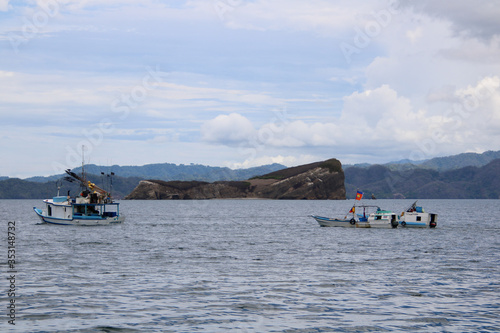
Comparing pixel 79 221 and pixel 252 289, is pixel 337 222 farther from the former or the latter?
pixel 252 289

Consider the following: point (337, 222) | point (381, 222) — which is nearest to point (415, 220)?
point (381, 222)

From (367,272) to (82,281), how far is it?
23.6m

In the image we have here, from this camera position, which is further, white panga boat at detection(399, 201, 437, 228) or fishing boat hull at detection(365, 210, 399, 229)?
white panga boat at detection(399, 201, 437, 228)

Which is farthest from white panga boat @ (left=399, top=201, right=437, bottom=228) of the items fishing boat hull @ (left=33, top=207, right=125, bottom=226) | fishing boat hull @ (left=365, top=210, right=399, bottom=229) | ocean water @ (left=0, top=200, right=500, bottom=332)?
fishing boat hull @ (left=33, top=207, right=125, bottom=226)

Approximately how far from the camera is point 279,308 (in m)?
32.8

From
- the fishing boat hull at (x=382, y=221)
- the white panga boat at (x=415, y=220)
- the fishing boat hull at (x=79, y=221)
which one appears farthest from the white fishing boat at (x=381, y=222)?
the fishing boat hull at (x=79, y=221)

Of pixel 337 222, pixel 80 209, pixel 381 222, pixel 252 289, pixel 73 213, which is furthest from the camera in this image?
pixel 337 222

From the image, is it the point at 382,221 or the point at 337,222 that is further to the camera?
the point at 337,222

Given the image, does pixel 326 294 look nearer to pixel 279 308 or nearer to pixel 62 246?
pixel 279 308

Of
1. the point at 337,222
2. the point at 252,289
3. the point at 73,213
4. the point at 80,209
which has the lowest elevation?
the point at 252,289

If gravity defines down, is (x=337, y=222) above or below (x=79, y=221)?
below

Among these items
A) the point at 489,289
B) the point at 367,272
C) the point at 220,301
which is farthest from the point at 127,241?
the point at 489,289

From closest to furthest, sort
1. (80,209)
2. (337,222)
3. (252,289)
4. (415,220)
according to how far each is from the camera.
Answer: (252,289) < (80,209) < (415,220) < (337,222)

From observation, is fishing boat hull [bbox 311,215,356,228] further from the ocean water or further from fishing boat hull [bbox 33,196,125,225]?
fishing boat hull [bbox 33,196,125,225]
